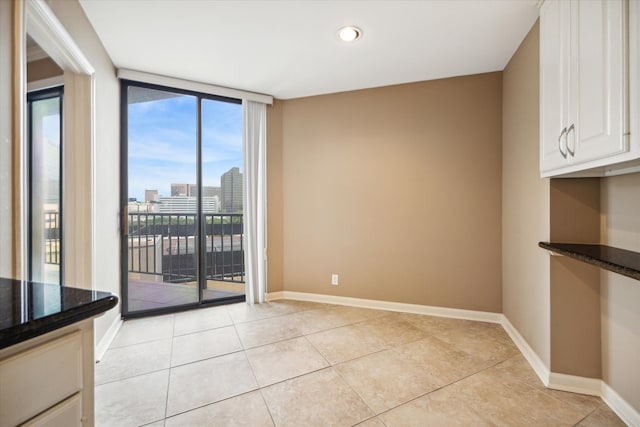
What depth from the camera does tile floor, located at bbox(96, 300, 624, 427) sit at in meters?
1.54

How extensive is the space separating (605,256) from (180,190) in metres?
3.47

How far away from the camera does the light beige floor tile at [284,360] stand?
6.24 feet

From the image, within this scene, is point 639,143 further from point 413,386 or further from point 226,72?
point 226,72

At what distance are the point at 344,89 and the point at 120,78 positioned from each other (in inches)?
87.0

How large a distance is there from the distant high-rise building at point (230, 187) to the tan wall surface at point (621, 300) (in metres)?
3.20

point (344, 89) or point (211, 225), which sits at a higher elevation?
point (344, 89)

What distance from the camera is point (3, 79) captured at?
1180mm

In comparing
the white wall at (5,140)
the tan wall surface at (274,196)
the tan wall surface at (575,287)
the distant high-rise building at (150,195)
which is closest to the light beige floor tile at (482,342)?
the tan wall surface at (575,287)

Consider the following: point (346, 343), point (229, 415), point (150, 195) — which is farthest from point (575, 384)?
point (150, 195)

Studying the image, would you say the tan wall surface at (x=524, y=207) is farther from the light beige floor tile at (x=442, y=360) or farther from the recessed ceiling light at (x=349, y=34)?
the recessed ceiling light at (x=349, y=34)

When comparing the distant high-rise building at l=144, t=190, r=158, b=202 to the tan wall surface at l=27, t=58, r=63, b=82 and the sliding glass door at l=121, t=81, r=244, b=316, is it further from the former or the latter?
the tan wall surface at l=27, t=58, r=63, b=82

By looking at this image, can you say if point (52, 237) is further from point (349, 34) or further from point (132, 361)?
point (349, 34)

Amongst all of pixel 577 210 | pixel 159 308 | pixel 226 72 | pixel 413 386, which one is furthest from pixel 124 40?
pixel 577 210

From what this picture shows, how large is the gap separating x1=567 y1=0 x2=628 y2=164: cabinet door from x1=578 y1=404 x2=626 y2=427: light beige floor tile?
1.38 m
